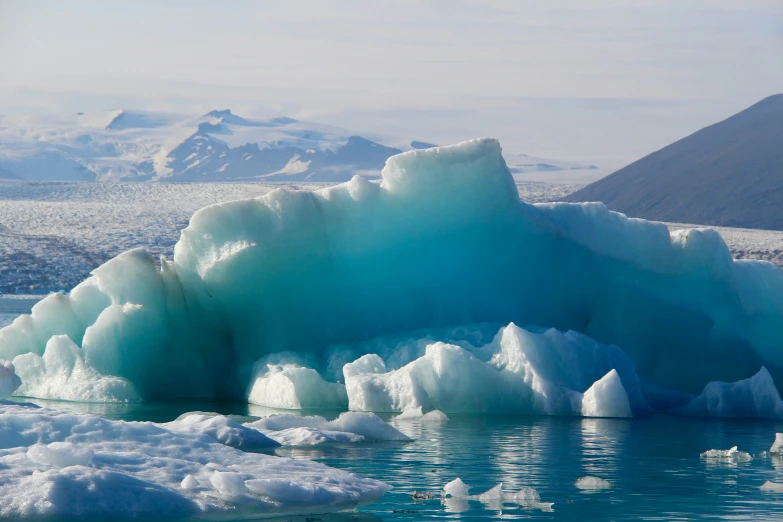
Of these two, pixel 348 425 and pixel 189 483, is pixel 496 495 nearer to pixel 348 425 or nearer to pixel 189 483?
pixel 189 483

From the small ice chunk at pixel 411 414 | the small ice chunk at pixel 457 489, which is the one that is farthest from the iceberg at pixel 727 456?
the small ice chunk at pixel 411 414

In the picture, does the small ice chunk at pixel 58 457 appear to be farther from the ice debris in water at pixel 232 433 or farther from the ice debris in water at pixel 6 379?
Answer: the ice debris in water at pixel 232 433

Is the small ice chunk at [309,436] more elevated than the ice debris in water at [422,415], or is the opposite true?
the ice debris in water at [422,415]

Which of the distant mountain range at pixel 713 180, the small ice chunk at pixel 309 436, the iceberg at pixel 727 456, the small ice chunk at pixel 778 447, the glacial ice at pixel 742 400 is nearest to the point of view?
the iceberg at pixel 727 456

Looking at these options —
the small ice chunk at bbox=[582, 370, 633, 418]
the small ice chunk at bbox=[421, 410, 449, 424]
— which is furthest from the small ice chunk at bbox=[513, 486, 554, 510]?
the small ice chunk at bbox=[582, 370, 633, 418]

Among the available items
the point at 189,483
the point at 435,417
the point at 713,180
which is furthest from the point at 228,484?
the point at 713,180

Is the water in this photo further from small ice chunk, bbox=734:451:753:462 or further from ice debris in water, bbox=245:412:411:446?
ice debris in water, bbox=245:412:411:446

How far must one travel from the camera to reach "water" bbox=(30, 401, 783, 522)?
7367 mm

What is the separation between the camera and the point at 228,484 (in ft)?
22.1

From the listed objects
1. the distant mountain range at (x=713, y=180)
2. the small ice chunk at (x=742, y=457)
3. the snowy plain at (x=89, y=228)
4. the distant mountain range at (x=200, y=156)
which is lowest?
the small ice chunk at (x=742, y=457)

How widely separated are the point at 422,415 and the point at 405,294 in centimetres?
302

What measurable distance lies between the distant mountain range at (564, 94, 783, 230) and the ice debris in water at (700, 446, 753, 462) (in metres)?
71.2

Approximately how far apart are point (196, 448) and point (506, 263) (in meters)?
7.98

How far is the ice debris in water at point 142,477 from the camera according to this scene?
6.38 metres
